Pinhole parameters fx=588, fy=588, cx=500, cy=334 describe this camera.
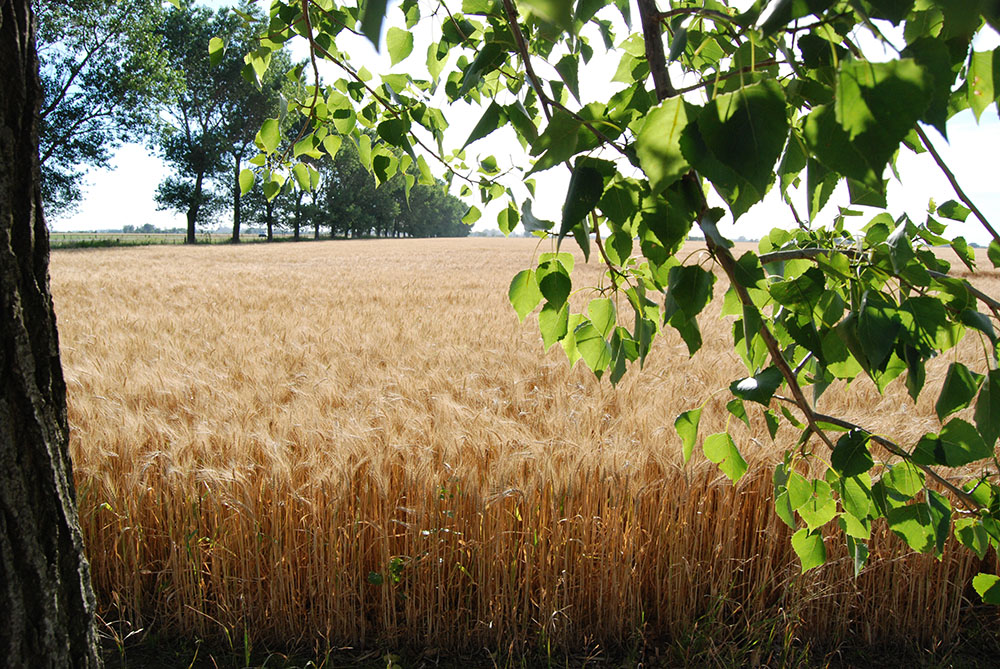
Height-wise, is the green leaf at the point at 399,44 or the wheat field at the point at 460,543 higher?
the green leaf at the point at 399,44

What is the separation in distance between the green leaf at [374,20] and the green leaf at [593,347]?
24.1 inches

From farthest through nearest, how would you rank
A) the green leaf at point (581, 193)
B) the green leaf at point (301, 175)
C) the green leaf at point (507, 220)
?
the green leaf at point (301, 175) → the green leaf at point (507, 220) → the green leaf at point (581, 193)

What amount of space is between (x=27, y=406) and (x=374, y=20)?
35.4 inches

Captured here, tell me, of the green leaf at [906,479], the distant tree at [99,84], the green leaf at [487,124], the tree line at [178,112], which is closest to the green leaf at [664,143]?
the green leaf at [487,124]

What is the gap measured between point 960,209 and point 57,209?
1310 inches

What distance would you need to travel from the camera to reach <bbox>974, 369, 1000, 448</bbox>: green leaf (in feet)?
2.00

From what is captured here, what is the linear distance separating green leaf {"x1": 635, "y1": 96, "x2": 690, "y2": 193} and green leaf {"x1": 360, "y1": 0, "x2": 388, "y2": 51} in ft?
0.68

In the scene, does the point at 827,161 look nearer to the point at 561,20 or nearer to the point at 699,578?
the point at 561,20

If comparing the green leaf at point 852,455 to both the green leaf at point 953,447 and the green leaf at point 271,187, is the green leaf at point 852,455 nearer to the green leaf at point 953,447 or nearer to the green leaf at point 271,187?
the green leaf at point 953,447

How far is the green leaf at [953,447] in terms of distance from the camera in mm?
673

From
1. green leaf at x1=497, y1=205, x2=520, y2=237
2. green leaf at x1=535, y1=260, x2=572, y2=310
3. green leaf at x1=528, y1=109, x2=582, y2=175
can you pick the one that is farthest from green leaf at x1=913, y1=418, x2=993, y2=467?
green leaf at x1=497, y1=205, x2=520, y2=237

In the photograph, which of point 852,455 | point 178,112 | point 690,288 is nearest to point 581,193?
point 690,288

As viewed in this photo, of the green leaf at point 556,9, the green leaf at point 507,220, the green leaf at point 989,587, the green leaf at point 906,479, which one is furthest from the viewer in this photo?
the green leaf at point 507,220

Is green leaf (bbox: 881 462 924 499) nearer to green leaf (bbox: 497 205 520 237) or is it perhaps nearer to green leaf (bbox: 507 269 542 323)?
green leaf (bbox: 507 269 542 323)
